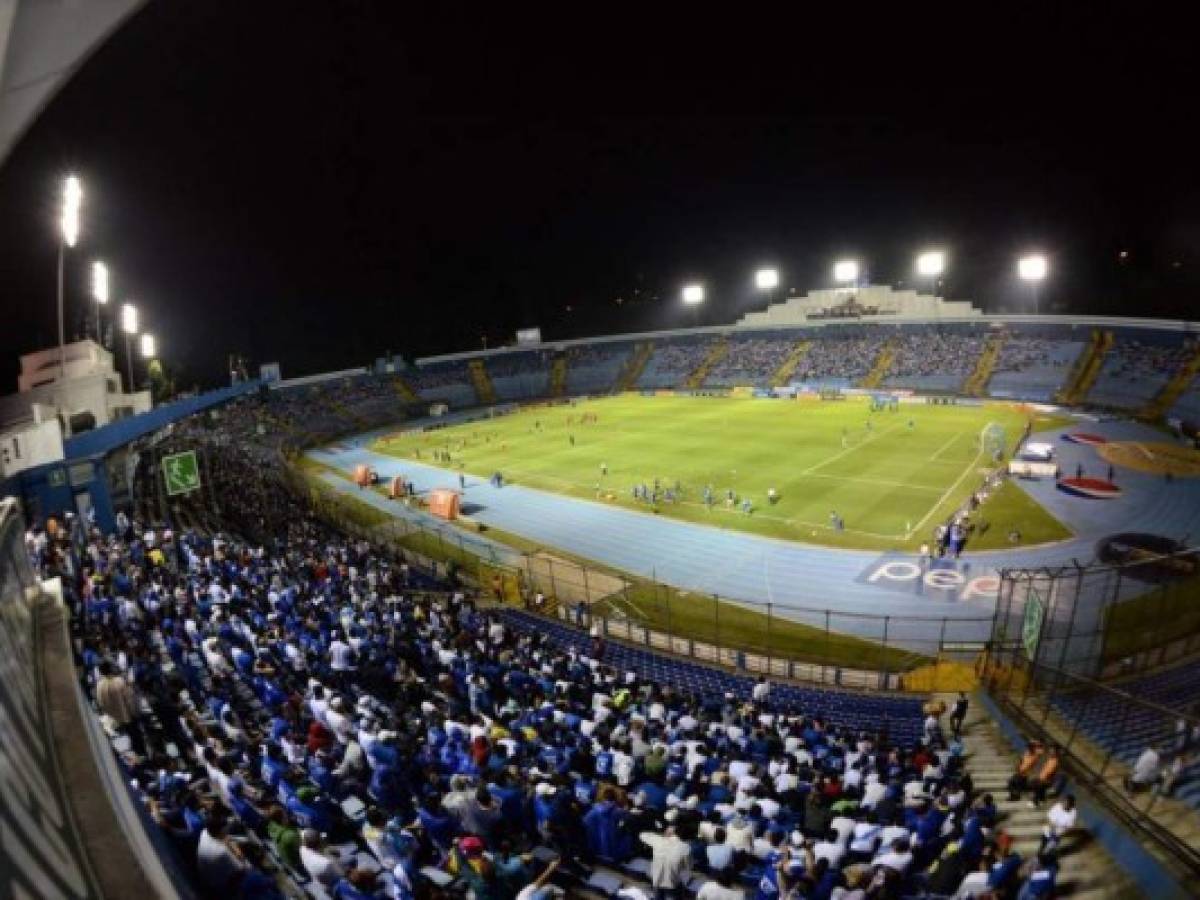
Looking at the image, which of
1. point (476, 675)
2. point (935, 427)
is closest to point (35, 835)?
point (476, 675)

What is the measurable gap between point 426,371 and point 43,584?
9060 cm

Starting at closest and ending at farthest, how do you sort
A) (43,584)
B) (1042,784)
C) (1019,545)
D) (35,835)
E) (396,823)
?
(35,835)
(396,823)
(43,584)
(1042,784)
(1019,545)

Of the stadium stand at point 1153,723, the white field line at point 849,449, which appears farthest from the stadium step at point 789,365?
the stadium stand at point 1153,723

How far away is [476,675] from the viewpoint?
1468cm

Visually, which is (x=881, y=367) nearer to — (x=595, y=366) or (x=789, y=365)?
(x=789, y=365)

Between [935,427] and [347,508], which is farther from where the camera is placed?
[935,427]

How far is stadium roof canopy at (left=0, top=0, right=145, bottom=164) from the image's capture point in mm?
7617

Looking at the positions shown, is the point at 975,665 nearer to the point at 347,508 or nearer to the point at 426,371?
the point at 347,508

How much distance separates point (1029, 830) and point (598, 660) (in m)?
11.6

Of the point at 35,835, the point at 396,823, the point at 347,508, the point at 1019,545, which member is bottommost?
the point at 1019,545

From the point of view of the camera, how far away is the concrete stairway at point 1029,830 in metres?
8.82

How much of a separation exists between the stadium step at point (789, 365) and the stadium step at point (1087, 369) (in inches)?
1118

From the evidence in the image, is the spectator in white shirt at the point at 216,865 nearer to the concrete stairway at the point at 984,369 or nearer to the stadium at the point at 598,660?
the stadium at the point at 598,660

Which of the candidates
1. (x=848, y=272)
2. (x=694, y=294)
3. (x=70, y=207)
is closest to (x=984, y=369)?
(x=848, y=272)
